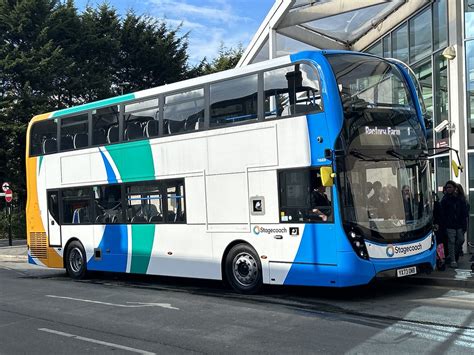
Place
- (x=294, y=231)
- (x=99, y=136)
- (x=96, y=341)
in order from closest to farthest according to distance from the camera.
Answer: (x=96, y=341) → (x=294, y=231) → (x=99, y=136)

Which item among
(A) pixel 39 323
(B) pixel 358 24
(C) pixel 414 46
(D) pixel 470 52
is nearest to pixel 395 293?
(A) pixel 39 323

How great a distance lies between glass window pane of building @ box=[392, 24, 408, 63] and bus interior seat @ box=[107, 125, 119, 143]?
9865 mm

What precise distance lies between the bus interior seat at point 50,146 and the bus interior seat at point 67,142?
0.31 meters

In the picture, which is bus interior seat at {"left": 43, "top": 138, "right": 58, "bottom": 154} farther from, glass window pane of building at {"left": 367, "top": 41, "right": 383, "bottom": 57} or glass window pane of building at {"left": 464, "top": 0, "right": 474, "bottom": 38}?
glass window pane of building at {"left": 367, "top": 41, "right": 383, "bottom": 57}

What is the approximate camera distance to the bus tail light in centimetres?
842

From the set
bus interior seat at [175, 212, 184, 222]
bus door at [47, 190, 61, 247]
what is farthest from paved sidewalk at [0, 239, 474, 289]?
bus door at [47, 190, 61, 247]

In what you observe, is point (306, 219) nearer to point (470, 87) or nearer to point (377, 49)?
point (470, 87)

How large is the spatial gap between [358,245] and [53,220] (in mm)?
9158

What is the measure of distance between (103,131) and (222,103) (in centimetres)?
380

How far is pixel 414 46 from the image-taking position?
53.9 ft

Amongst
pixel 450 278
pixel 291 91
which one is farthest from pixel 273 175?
pixel 450 278

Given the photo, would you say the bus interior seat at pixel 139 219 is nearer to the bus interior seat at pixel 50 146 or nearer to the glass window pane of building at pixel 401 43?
the bus interior seat at pixel 50 146

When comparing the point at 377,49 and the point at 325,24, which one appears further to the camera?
the point at 325,24

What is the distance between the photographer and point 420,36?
16.0 m
